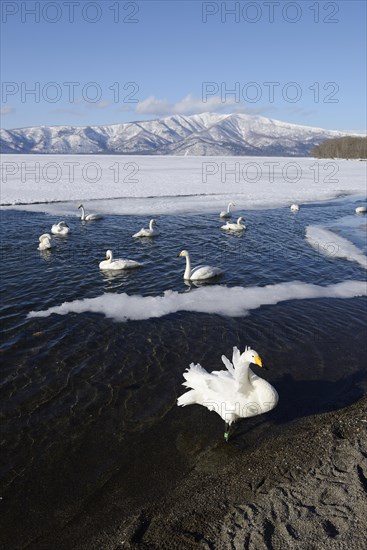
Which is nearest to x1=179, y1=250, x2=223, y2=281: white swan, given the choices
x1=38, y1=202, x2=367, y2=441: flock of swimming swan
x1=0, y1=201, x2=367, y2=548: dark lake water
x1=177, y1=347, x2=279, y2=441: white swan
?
x1=0, y1=201, x2=367, y2=548: dark lake water

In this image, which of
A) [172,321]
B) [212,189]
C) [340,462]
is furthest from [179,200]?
[340,462]

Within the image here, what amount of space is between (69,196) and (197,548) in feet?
105

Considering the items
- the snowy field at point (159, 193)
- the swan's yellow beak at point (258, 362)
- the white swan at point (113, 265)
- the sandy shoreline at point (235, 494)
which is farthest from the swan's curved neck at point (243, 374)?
the snowy field at point (159, 193)

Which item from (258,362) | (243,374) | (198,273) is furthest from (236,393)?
(198,273)

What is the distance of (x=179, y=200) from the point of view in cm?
3331

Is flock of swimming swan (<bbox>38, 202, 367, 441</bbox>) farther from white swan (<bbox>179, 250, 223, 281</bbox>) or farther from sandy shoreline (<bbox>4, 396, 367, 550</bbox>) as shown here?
white swan (<bbox>179, 250, 223, 281</bbox>)

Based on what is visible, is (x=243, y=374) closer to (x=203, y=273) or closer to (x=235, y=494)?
(x=235, y=494)

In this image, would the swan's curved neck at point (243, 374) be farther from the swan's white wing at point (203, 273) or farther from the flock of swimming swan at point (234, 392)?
the swan's white wing at point (203, 273)

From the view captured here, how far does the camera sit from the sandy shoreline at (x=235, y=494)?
4891 mm

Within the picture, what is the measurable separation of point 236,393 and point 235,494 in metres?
1.67

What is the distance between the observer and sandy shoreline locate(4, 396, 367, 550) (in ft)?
16.0

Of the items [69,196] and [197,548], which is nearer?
[197,548]

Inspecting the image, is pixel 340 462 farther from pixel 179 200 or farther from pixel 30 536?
pixel 179 200

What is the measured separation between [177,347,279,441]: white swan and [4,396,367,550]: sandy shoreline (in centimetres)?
48
